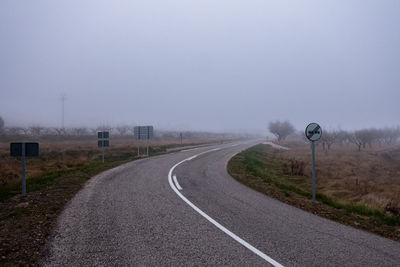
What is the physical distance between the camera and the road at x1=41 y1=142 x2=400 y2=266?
12.1 feet

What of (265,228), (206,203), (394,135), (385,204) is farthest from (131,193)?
(394,135)

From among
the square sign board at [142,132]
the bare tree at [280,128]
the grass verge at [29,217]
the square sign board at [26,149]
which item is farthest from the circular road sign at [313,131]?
the bare tree at [280,128]

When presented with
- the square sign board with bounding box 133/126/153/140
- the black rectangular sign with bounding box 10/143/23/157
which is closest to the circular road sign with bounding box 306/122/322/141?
the black rectangular sign with bounding box 10/143/23/157

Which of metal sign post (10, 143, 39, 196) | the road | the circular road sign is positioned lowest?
the road

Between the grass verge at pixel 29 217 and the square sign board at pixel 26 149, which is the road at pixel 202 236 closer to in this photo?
the grass verge at pixel 29 217

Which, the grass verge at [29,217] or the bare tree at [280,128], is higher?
the bare tree at [280,128]

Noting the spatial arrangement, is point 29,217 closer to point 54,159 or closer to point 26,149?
point 26,149

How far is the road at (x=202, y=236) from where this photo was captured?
370 cm

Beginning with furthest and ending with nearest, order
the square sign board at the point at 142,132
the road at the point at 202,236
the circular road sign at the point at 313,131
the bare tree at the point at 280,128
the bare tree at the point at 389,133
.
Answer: the bare tree at the point at 280,128 → the bare tree at the point at 389,133 → the square sign board at the point at 142,132 → the circular road sign at the point at 313,131 → the road at the point at 202,236

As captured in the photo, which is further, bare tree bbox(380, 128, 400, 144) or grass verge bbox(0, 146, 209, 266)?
bare tree bbox(380, 128, 400, 144)

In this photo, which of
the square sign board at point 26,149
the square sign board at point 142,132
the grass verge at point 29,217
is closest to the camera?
the grass verge at point 29,217

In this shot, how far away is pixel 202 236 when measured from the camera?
15.0ft

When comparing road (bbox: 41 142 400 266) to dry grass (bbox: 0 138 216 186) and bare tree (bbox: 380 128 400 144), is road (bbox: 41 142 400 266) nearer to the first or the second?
dry grass (bbox: 0 138 216 186)

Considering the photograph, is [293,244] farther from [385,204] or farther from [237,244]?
[385,204]
